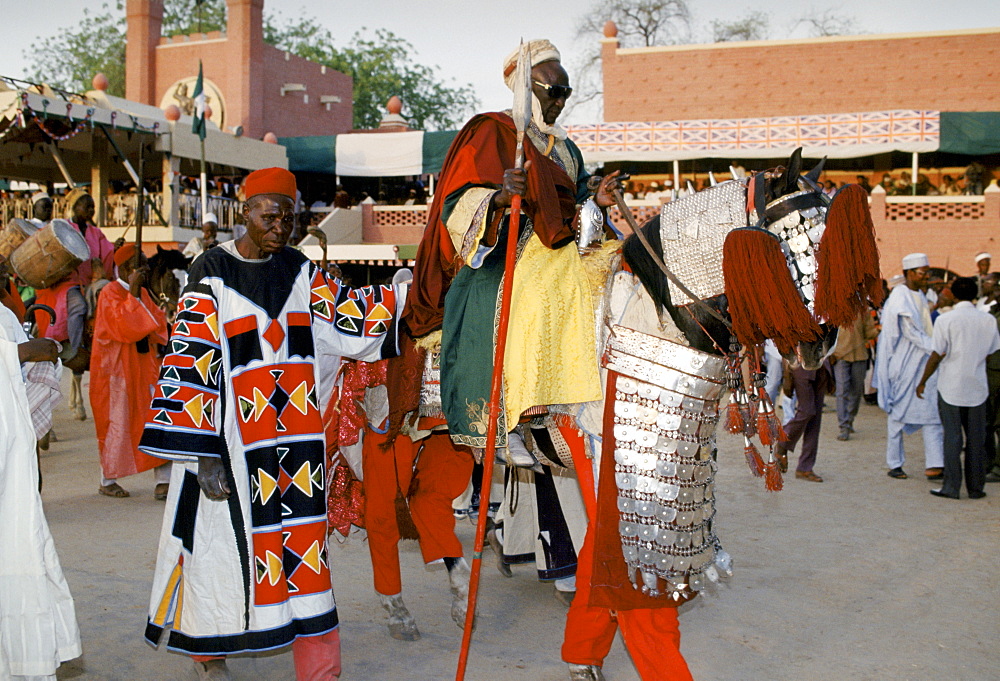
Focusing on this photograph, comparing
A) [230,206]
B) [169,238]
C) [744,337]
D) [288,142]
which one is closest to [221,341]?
[744,337]

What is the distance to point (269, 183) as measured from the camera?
3936 millimetres

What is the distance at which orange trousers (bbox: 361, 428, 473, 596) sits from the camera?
5.04 m

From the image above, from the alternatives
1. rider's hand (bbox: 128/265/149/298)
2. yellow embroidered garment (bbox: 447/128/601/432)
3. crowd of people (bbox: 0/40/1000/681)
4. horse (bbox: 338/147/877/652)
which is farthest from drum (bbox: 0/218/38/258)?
horse (bbox: 338/147/877/652)

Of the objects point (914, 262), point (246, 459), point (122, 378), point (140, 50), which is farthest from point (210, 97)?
point (246, 459)

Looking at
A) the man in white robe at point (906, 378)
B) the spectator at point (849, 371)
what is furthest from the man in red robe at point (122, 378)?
the spectator at point (849, 371)

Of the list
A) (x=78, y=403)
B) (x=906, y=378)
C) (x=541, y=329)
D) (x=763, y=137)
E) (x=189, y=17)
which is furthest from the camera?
(x=189, y=17)

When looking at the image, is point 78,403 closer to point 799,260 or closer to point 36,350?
point 36,350

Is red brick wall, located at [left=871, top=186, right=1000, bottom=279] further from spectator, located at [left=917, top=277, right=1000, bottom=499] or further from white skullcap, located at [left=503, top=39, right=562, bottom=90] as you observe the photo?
white skullcap, located at [left=503, top=39, right=562, bottom=90]

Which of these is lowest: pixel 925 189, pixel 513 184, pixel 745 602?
pixel 745 602

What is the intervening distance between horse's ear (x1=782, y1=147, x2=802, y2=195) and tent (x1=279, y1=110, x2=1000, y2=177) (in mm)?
19887

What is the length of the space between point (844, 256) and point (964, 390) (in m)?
5.91

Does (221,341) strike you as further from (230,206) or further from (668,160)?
(668,160)

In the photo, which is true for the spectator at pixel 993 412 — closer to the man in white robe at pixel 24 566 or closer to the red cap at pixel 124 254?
the red cap at pixel 124 254

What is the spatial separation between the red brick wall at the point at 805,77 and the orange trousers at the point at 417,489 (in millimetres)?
23249
